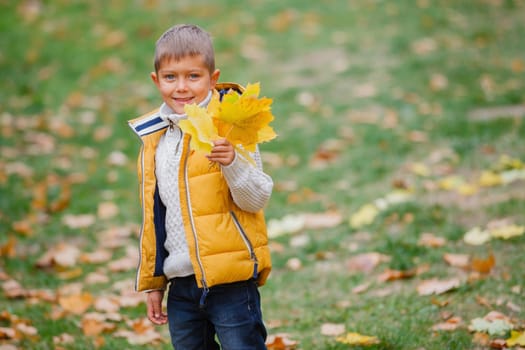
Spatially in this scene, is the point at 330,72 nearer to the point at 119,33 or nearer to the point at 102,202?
the point at 119,33

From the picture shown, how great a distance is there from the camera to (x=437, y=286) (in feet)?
11.9

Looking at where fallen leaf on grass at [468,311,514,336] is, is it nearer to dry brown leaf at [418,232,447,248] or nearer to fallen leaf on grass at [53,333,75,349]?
dry brown leaf at [418,232,447,248]

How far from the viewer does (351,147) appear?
650 centimetres

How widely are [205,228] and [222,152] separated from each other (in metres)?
0.31

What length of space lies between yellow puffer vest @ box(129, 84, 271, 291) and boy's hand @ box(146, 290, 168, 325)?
93 mm

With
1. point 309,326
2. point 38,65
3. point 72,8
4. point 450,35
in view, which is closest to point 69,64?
point 38,65

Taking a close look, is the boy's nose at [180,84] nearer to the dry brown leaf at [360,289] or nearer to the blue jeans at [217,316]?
the blue jeans at [217,316]

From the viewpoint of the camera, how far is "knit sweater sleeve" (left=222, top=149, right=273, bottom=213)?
7.27ft

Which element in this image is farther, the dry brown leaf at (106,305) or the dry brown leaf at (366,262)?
the dry brown leaf at (366,262)

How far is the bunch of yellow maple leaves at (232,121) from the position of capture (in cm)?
209

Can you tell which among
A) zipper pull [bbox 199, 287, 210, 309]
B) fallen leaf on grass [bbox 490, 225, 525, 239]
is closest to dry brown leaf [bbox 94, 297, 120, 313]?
zipper pull [bbox 199, 287, 210, 309]

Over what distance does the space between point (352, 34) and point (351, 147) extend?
342 cm

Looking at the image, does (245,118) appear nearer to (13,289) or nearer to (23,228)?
(13,289)

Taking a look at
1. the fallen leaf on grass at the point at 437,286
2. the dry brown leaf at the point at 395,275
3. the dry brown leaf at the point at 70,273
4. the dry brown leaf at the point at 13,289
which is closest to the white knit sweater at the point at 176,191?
the fallen leaf on grass at the point at 437,286
